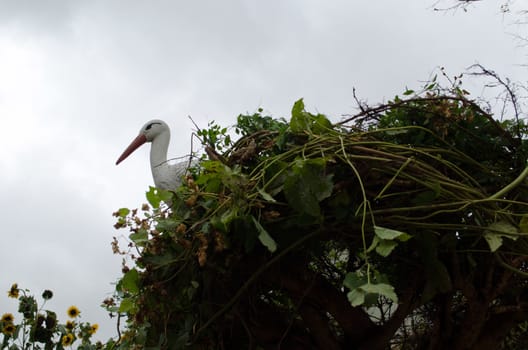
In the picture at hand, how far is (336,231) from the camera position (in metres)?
0.98

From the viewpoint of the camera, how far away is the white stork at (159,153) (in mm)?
1652

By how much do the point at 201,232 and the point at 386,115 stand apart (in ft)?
1.27

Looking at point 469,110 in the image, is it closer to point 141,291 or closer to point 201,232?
point 201,232

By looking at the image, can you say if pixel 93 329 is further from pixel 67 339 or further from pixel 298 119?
pixel 298 119

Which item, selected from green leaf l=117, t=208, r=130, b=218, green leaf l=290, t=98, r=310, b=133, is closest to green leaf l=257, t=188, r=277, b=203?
green leaf l=290, t=98, r=310, b=133

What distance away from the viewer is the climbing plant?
943 mm

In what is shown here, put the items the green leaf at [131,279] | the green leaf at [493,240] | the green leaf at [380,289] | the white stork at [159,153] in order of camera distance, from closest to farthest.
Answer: the green leaf at [380,289] → the green leaf at [493,240] → the green leaf at [131,279] → the white stork at [159,153]

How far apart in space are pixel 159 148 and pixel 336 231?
3.62 feet

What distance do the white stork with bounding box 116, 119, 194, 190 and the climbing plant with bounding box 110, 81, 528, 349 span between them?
1.59 ft

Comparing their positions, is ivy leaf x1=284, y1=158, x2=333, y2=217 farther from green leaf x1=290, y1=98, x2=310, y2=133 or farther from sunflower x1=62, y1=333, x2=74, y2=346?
sunflower x1=62, y1=333, x2=74, y2=346

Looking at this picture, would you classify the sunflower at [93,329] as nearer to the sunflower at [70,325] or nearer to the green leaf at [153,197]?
the sunflower at [70,325]

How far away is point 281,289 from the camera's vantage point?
1142mm

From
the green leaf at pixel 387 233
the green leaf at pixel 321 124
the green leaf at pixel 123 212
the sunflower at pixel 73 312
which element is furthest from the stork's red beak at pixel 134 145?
the green leaf at pixel 387 233

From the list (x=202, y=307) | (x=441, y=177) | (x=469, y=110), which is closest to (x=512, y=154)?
(x=469, y=110)
